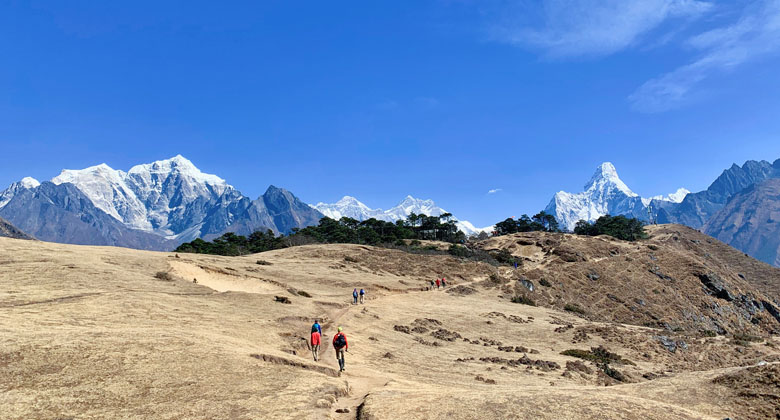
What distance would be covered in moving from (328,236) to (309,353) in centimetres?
9910

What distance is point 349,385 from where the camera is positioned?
17.5 metres

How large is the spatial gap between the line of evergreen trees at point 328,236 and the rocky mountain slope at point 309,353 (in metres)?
41.0

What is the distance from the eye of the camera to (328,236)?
121m

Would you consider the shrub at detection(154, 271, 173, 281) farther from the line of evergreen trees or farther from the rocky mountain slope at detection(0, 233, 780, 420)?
the line of evergreen trees

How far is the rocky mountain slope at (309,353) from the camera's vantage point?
1295 centimetres

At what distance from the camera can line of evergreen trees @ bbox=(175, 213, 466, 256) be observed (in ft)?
313

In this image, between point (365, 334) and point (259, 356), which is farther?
point (365, 334)

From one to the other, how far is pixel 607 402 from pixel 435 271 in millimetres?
60623

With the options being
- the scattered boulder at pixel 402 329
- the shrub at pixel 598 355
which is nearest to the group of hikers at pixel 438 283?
the scattered boulder at pixel 402 329

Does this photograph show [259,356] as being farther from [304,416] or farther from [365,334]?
[365,334]

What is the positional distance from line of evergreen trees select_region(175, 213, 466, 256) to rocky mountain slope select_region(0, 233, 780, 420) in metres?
41.0

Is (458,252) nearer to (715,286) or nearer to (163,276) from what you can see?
(715,286)

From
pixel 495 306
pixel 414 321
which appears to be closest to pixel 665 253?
pixel 495 306

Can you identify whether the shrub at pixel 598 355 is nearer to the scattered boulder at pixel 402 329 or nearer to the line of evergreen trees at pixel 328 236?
the scattered boulder at pixel 402 329
